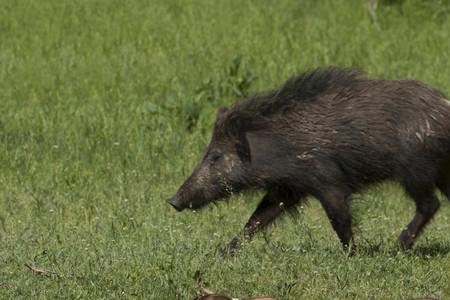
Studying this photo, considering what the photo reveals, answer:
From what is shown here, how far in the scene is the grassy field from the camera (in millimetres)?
7098

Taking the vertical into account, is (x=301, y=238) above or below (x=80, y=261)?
below

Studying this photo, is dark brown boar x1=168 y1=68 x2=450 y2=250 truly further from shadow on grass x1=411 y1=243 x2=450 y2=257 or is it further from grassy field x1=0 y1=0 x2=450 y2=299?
grassy field x1=0 y1=0 x2=450 y2=299

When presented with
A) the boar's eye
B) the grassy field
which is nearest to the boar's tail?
the grassy field

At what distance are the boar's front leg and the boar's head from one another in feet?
0.70

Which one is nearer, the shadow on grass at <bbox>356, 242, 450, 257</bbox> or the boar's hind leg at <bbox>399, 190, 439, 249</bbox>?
the shadow on grass at <bbox>356, 242, 450, 257</bbox>

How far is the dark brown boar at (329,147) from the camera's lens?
8.38 metres

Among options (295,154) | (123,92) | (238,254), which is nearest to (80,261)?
(238,254)

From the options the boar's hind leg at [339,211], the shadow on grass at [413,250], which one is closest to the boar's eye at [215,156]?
the boar's hind leg at [339,211]

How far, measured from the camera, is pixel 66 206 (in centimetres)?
994

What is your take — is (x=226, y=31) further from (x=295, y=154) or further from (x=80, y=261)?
(x=80, y=261)

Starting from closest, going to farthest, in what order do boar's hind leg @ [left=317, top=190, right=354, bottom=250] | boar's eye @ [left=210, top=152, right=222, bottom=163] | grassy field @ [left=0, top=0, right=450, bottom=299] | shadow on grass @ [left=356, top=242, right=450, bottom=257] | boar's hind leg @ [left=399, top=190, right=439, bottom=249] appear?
1. grassy field @ [left=0, top=0, right=450, bottom=299]
2. shadow on grass @ [left=356, top=242, right=450, bottom=257]
3. boar's hind leg @ [left=317, top=190, right=354, bottom=250]
4. boar's hind leg @ [left=399, top=190, right=439, bottom=249]
5. boar's eye @ [left=210, top=152, right=222, bottom=163]

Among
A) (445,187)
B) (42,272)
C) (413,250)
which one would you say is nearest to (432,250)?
(413,250)

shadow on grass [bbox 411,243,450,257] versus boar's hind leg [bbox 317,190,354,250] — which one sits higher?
boar's hind leg [bbox 317,190,354,250]

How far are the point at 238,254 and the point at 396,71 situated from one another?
6.71 meters
